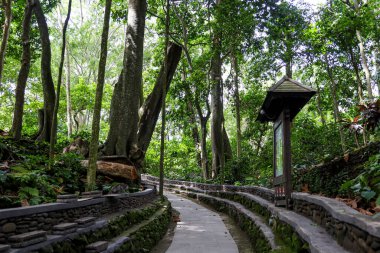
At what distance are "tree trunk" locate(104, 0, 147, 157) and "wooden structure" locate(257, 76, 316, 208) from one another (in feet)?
16.9

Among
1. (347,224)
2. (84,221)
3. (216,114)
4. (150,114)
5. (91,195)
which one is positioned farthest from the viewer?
(216,114)

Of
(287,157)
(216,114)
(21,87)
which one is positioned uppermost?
(216,114)

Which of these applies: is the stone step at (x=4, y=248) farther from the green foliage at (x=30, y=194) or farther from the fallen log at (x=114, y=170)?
the fallen log at (x=114, y=170)

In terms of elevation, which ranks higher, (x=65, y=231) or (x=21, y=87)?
(x=21, y=87)

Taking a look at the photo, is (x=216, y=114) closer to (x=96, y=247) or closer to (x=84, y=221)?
(x=84, y=221)

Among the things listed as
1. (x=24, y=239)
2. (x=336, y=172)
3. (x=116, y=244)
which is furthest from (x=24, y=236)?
(x=336, y=172)

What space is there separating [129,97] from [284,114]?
19.8ft

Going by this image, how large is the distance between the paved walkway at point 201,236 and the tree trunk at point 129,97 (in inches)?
122

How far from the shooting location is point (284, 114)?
767 centimetres

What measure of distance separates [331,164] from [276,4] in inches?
479

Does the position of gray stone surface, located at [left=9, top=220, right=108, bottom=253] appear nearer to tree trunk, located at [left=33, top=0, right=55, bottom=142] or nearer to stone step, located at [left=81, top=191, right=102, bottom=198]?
stone step, located at [left=81, top=191, right=102, bottom=198]

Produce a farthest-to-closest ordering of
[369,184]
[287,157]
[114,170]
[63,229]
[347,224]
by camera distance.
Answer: [114,170] → [287,157] → [63,229] → [369,184] → [347,224]

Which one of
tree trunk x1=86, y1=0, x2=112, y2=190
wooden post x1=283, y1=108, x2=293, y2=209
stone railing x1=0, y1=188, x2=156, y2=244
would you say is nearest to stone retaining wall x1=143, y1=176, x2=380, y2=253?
wooden post x1=283, y1=108, x2=293, y2=209

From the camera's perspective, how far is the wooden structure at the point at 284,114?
288 inches
